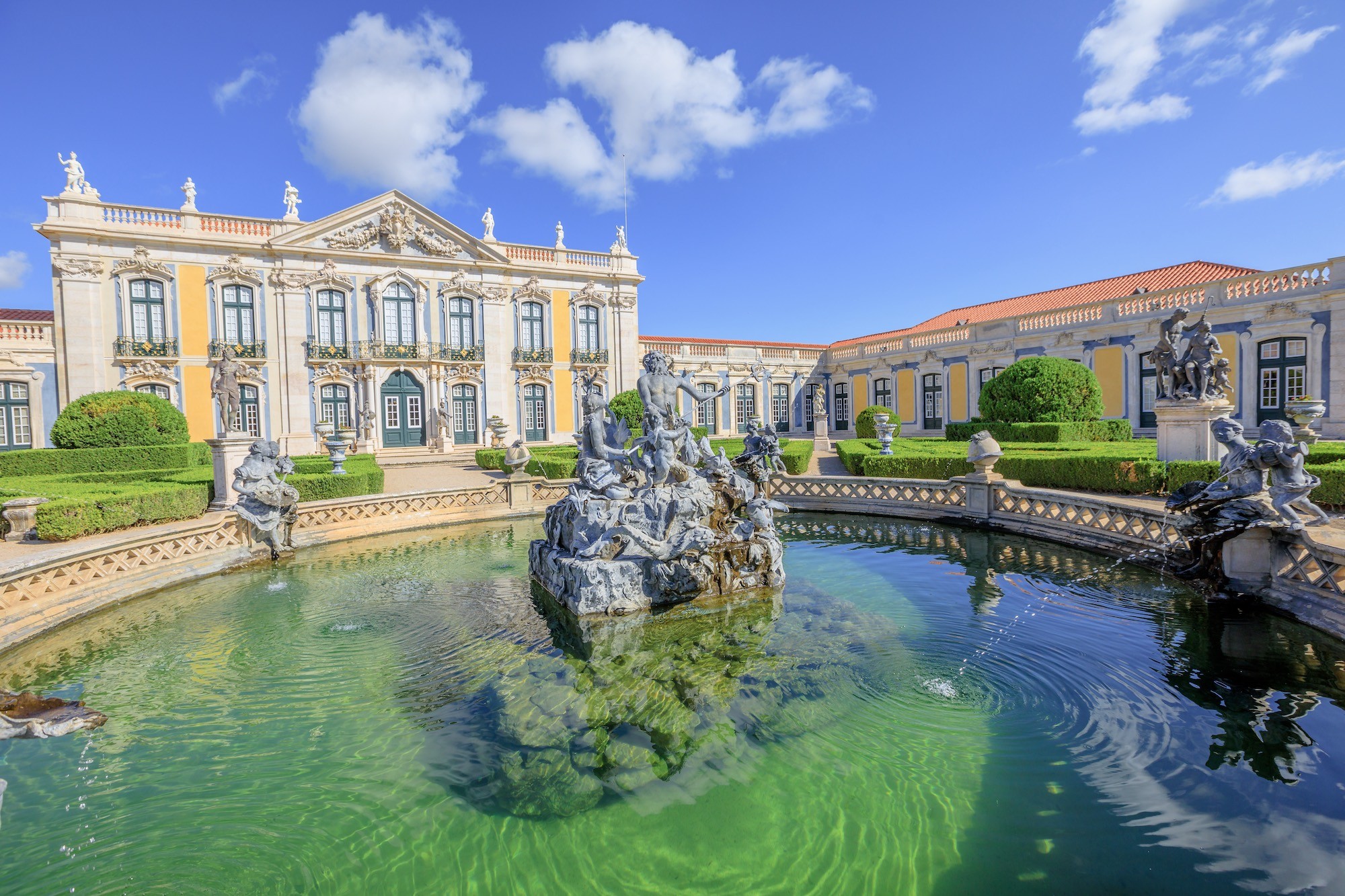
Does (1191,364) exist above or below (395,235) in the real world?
below

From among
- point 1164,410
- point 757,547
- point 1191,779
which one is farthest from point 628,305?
point 1191,779

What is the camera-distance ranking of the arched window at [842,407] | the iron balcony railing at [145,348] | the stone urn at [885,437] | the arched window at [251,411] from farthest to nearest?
the arched window at [842,407], the arched window at [251,411], the iron balcony railing at [145,348], the stone urn at [885,437]

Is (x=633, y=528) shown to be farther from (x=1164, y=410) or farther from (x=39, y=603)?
(x=1164, y=410)

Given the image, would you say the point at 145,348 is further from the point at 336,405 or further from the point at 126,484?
the point at 126,484

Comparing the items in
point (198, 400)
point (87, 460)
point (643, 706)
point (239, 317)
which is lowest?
point (643, 706)

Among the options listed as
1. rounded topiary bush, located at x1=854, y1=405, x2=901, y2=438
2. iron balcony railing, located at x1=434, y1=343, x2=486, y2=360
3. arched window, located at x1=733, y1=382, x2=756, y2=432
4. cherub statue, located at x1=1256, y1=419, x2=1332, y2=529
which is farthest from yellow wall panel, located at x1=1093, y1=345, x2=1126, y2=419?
iron balcony railing, located at x1=434, y1=343, x2=486, y2=360

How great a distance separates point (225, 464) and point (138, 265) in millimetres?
18303

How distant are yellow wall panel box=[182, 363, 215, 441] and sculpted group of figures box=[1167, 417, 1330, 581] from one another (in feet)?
100

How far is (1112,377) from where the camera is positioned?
76.7ft

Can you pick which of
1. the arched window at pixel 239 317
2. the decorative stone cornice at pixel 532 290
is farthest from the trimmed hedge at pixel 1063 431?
the arched window at pixel 239 317

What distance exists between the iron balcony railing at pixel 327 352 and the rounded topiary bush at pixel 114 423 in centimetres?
1009

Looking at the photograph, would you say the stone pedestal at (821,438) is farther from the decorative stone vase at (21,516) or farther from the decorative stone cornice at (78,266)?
the decorative stone cornice at (78,266)

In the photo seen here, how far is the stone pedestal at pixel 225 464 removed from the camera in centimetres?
1209

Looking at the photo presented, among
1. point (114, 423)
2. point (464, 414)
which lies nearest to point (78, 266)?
point (114, 423)
